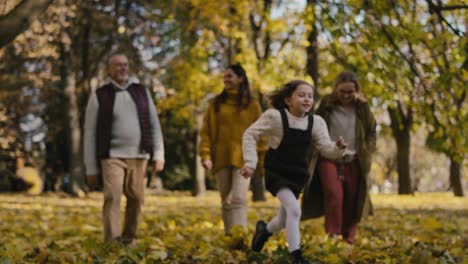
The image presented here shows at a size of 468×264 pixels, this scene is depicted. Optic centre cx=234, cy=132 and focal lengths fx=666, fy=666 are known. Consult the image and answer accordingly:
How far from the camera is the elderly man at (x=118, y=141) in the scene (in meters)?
6.58

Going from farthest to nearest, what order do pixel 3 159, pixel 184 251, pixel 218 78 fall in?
pixel 3 159 → pixel 218 78 → pixel 184 251

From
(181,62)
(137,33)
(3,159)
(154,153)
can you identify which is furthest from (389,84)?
(3,159)

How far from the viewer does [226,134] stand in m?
6.95

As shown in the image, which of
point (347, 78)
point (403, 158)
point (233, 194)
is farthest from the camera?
point (403, 158)

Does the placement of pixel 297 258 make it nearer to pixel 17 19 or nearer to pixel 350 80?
pixel 350 80

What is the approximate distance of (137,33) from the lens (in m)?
23.8

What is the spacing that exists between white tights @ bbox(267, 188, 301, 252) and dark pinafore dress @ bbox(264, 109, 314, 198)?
0.07 meters

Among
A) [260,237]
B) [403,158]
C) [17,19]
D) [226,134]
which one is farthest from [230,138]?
[403,158]

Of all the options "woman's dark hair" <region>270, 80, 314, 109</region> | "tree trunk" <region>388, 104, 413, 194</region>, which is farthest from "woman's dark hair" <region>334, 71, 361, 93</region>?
"tree trunk" <region>388, 104, 413, 194</region>

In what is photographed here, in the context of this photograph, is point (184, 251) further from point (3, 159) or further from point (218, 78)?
point (3, 159)

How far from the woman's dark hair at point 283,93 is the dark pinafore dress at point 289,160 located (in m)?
0.16

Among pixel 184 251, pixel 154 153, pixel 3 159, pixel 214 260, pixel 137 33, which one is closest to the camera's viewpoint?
pixel 214 260

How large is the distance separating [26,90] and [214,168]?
21.5 m

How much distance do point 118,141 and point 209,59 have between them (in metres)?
14.4
